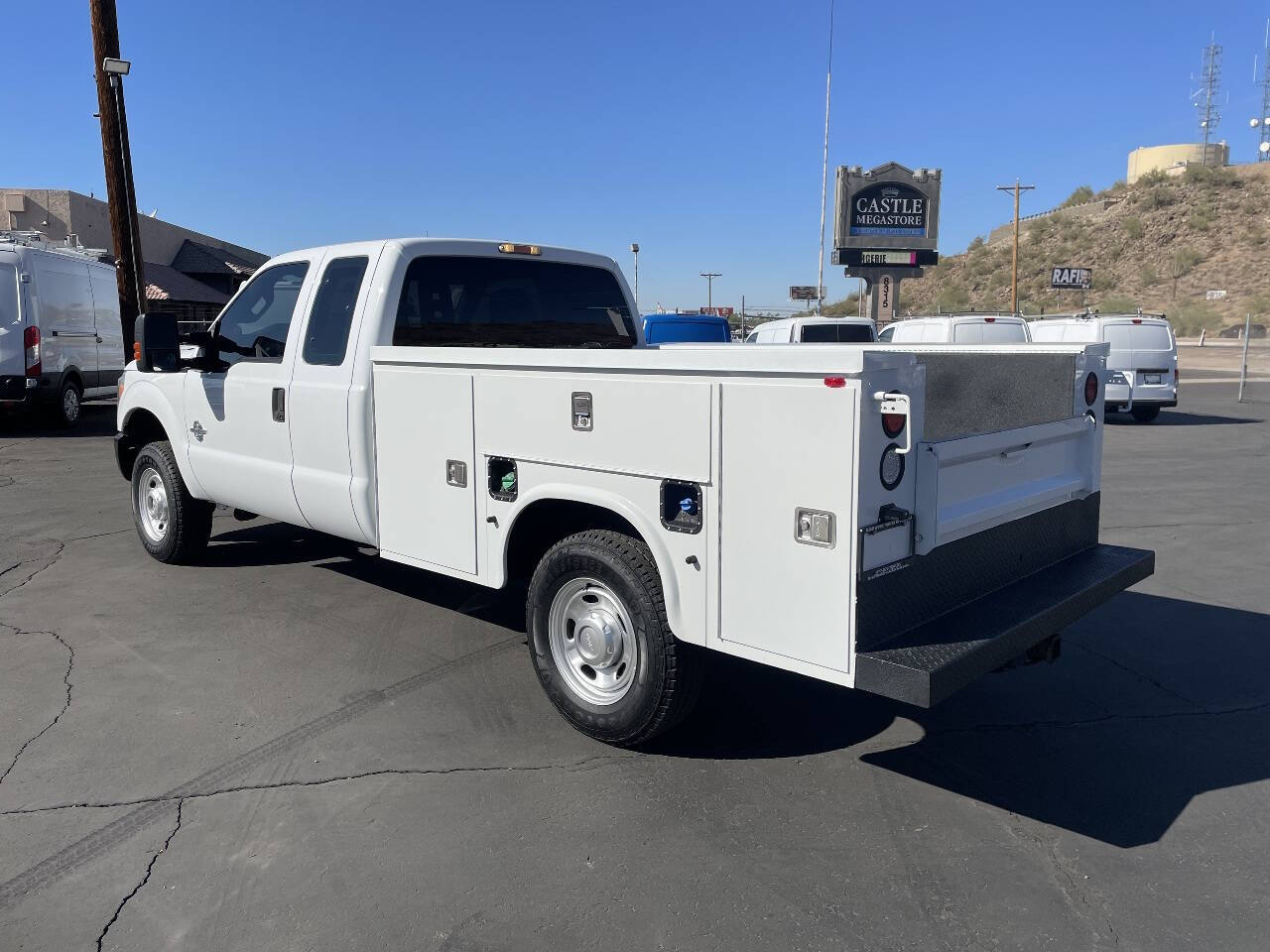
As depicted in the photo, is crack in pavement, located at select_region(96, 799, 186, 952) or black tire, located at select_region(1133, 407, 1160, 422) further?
black tire, located at select_region(1133, 407, 1160, 422)

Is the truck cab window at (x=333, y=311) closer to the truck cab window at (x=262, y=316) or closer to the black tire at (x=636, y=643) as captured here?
the truck cab window at (x=262, y=316)

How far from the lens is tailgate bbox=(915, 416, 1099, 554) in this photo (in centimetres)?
363

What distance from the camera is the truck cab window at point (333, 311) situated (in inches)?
220

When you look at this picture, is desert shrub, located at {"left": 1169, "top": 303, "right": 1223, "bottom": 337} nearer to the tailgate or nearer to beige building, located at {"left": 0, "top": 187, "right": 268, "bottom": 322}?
beige building, located at {"left": 0, "top": 187, "right": 268, "bottom": 322}

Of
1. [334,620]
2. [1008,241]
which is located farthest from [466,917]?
[1008,241]

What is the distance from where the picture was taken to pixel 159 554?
297 inches

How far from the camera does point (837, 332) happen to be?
17172 millimetres

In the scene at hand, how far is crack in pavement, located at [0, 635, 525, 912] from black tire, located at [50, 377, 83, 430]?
1438 centimetres

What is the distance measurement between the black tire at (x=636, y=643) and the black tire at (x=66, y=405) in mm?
15501

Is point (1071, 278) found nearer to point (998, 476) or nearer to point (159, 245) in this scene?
point (159, 245)

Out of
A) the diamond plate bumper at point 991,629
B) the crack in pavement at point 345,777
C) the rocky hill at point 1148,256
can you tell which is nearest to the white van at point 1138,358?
the diamond plate bumper at point 991,629

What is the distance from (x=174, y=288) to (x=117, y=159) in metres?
14.2

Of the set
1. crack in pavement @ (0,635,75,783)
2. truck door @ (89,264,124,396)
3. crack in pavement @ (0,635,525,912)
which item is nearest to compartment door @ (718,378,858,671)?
crack in pavement @ (0,635,525,912)

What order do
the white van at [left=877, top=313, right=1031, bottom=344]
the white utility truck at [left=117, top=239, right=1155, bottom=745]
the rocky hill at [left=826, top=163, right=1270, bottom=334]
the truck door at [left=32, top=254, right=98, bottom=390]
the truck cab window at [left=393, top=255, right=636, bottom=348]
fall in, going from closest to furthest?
1. the white utility truck at [left=117, top=239, right=1155, bottom=745]
2. the truck cab window at [left=393, top=255, right=636, bottom=348]
3. the truck door at [left=32, top=254, right=98, bottom=390]
4. the white van at [left=877, top=313, right=1031, bottom=344]
5. the rocky hill at [left=826, top=163, right=1270, bottom=334]
